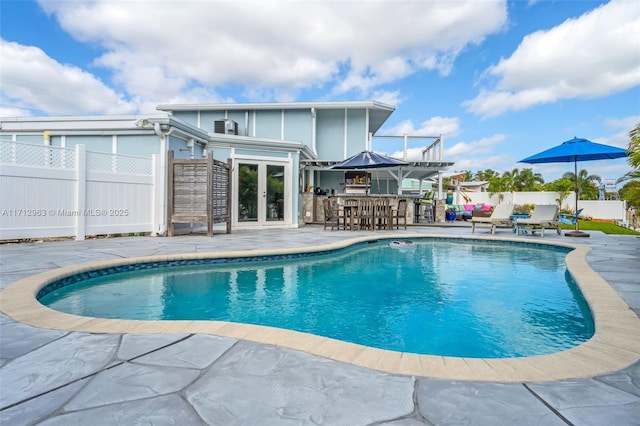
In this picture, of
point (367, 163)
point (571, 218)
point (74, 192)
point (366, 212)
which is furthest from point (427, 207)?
point (74, 192)

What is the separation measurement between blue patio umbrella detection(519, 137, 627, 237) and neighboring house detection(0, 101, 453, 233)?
4.16 meters

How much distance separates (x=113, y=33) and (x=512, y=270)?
622 inches

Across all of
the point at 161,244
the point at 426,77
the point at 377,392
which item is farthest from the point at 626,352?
the point at 426,77

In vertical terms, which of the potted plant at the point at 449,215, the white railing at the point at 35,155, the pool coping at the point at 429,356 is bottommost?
the pool coping at the point at 429,356

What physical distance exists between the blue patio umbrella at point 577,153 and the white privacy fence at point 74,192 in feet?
31.9

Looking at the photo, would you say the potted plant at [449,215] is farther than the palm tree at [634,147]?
Yes

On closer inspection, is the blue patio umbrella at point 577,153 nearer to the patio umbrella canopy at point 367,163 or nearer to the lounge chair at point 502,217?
the lounge chair at point 502,217

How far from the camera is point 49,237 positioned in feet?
21.0

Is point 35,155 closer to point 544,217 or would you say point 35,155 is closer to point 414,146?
point 544,217

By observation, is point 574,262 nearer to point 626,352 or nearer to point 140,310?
point 626,352

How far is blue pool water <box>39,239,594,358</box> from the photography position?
2.79 m

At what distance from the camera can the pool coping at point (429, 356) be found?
169cm

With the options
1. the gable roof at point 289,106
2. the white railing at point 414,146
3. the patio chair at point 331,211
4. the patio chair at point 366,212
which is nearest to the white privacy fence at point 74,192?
the patio chair at point 331,211

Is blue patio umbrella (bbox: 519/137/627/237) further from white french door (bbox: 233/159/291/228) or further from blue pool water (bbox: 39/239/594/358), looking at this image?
white french door (bbox: 233/159/291/228)
